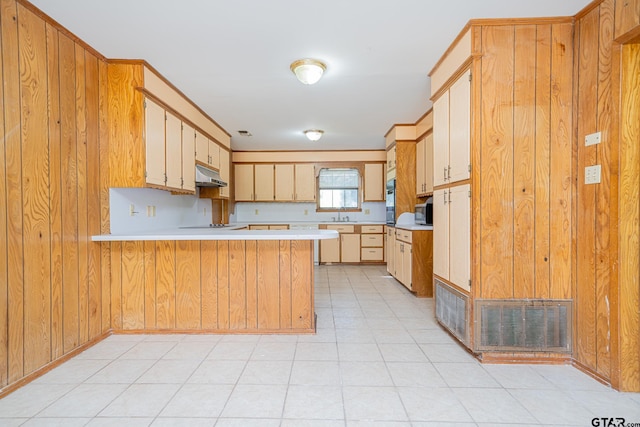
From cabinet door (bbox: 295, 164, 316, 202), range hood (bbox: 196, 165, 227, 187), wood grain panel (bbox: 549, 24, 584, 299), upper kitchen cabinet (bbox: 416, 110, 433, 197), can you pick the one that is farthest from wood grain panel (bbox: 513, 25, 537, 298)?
cabinet door (bbox: 295, 164, 316, 202)

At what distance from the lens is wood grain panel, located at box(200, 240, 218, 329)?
2.83m

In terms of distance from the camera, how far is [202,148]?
4250 millimetres

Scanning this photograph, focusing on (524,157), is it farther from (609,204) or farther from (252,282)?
(252,282)

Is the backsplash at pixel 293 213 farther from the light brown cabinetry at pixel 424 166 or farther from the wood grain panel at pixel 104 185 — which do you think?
the wood grain panel at pixel 104 185

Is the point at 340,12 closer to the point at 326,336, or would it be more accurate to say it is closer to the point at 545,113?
the point at 545,113

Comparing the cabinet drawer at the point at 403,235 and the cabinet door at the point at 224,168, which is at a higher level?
the cabinet door at the point at 224,168

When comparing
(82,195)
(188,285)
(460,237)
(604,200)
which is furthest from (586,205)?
(82,195)

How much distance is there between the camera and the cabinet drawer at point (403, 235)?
417 cm

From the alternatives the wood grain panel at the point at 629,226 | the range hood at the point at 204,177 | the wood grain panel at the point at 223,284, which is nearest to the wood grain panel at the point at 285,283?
the wood grain panel at the point at 223,284

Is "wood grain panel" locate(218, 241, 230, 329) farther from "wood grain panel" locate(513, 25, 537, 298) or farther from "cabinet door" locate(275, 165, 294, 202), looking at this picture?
"cabinet door" locate(275, 165, 294, 202)

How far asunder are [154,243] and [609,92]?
348cm

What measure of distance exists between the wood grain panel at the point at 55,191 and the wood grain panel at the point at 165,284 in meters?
0.70

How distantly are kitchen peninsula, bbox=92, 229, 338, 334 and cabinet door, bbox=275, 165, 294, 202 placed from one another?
3.79 m

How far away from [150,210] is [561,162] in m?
3.72
